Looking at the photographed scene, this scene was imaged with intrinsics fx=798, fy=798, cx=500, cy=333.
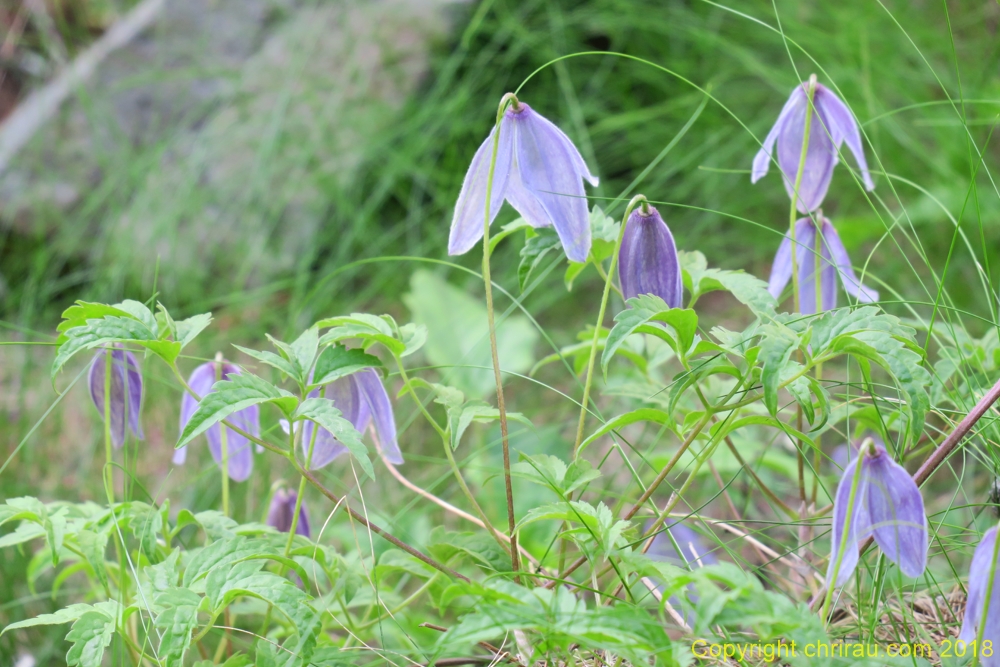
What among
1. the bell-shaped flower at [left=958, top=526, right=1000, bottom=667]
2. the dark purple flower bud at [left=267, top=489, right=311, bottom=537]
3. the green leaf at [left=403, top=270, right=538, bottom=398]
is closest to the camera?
the bell-shaped flower at [left=958, top=526, right=1000, bottom=667]

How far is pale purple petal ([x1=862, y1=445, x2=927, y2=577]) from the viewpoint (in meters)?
0.64

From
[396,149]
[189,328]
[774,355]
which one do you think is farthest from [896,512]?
[396,149]

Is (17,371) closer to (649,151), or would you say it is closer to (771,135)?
(649,151)

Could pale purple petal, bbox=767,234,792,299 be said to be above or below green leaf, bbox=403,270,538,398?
above

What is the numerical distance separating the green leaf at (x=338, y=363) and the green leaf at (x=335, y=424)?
43mm

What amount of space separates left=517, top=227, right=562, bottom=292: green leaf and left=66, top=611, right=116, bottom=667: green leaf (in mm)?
502

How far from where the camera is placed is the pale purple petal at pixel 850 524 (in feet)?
2.15

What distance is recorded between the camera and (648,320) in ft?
2.23

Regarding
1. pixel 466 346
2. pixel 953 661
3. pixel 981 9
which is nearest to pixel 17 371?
pixel 466 346

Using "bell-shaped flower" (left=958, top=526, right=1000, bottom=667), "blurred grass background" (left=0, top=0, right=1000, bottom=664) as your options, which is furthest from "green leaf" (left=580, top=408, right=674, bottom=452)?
"blurred grass background" (left=0, top=0, right=1000, bottom=664)

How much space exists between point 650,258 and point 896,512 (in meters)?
0.33

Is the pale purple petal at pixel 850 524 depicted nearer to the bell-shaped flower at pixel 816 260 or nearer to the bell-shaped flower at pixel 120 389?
the bell-shaped flower at pixel 816 260

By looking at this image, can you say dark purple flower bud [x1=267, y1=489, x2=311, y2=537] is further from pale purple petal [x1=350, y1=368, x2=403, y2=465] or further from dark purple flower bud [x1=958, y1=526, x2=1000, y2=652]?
dark purple flower bud [x1=958, y1=526, x2=1000, y2=652]

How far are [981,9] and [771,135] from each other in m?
2.18
